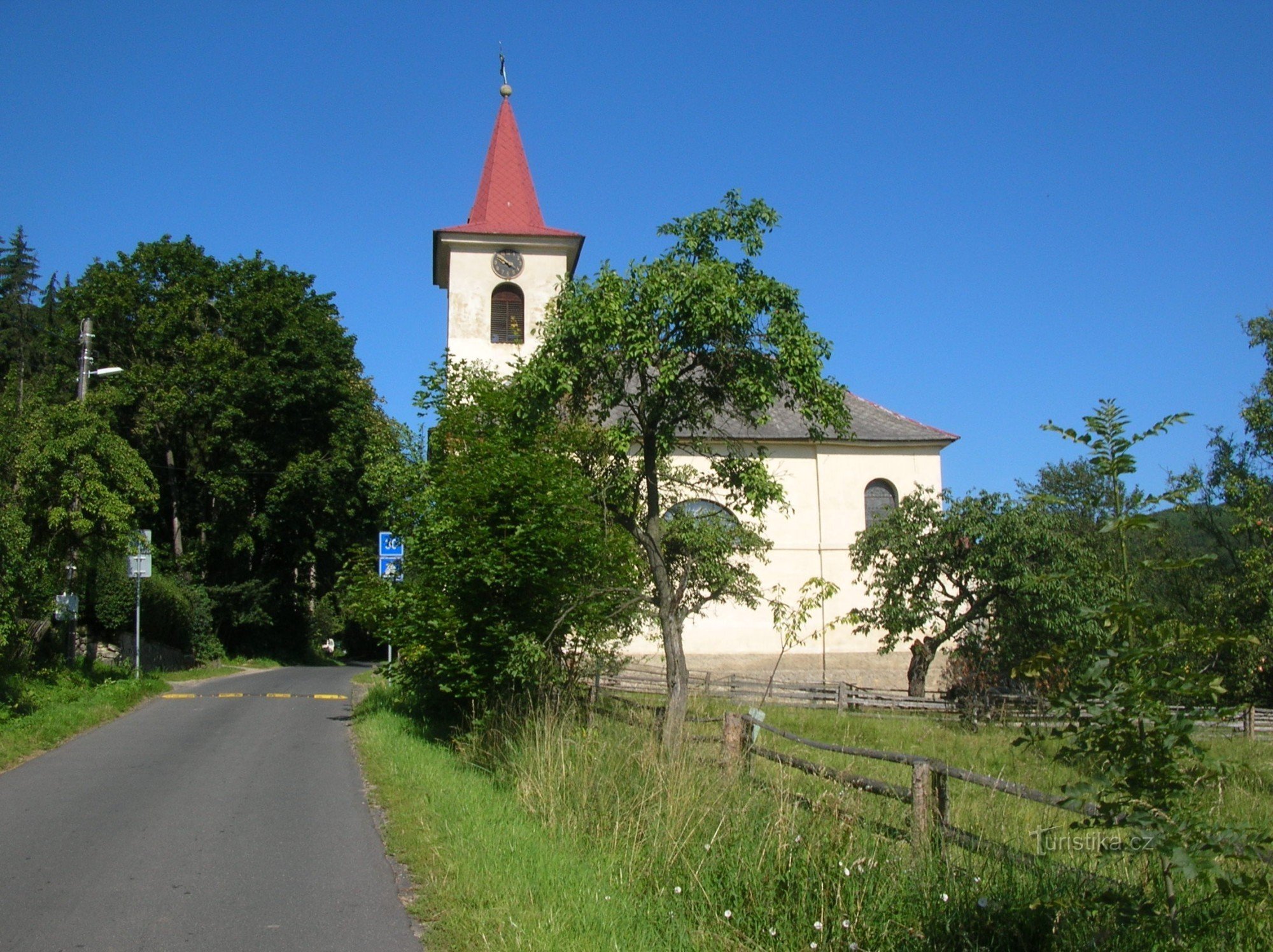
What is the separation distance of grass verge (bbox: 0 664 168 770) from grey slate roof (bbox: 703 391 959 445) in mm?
18663

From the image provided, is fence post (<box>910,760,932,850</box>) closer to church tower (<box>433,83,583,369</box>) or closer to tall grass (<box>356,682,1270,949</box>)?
tall grass (<box>356,682,1270,949</box>)

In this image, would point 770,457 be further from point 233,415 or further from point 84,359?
point 84,359

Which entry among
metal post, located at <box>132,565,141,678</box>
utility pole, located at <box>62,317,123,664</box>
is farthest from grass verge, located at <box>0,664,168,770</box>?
utility pole, located at <box>62,317,123,664</box>

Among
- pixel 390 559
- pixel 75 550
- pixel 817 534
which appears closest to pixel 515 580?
pixel 390 559

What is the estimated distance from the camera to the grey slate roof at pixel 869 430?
109ft

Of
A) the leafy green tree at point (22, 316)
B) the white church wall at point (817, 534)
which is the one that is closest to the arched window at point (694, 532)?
the white church wall at point (817, 534)

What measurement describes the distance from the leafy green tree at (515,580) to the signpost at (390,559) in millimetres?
2885

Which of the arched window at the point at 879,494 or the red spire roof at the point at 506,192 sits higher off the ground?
→ the red spire roof at the point at 506,192

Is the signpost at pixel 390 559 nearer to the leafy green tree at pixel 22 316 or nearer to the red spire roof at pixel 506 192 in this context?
the red spire roof at pixel 506 192

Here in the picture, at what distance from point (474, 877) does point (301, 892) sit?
125cm

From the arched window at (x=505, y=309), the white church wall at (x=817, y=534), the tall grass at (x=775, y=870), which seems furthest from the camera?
the white church wall at (x=817, y=534)

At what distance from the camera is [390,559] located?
59.0ft

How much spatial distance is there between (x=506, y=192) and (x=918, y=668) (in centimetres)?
1880

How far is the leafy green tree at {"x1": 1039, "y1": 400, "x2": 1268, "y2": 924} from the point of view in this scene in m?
3.79
